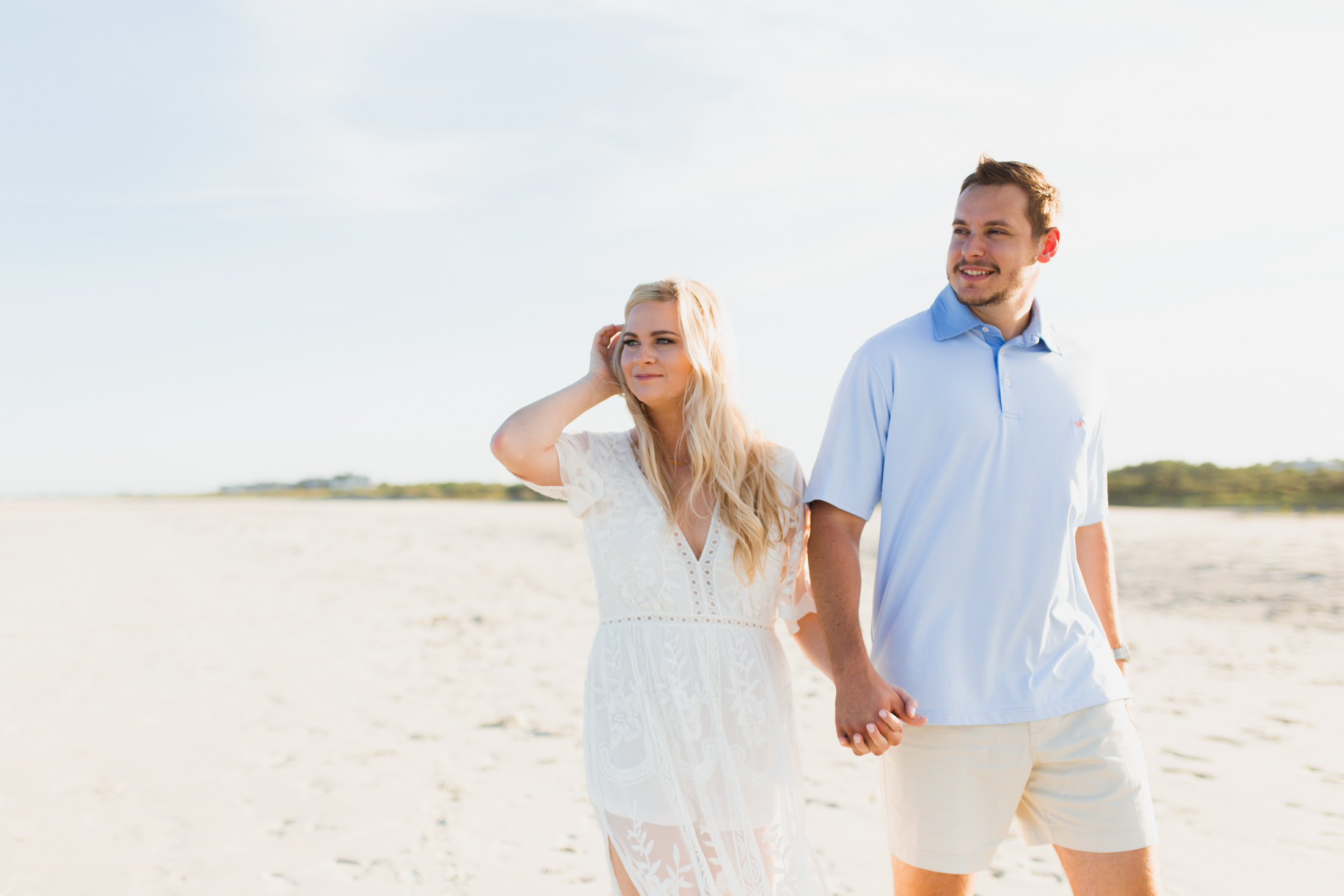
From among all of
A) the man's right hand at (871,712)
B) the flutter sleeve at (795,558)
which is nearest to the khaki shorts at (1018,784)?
the man's right hand at (871,712)

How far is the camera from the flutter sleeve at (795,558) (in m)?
2.56

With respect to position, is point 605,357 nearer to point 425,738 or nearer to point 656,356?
point 656,356

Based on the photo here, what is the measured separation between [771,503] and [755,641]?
1.29ft

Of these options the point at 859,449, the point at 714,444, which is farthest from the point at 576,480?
the point at 859,449

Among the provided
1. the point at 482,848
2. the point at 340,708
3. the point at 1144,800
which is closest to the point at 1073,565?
the point at 1144,800

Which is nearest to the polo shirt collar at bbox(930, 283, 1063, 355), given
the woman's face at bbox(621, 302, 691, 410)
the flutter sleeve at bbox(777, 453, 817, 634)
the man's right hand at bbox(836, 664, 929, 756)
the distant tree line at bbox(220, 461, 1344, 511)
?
the flutter sleeve at bbox(777, 453, 817, 634)

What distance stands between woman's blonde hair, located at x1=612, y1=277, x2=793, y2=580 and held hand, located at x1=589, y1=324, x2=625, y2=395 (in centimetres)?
2

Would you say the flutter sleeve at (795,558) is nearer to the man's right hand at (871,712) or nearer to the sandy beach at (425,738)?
the man's right hand at (871,712)

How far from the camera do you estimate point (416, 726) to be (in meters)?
5.75

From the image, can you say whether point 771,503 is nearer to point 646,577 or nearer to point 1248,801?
point 646,577

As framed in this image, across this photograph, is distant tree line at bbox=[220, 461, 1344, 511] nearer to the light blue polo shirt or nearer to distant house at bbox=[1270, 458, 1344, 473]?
distant house at bbox=[1270, 458, 1344, 473]

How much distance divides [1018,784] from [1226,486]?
83.7 ft

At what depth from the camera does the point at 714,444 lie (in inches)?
101

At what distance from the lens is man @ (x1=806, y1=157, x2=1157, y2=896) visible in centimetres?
219
